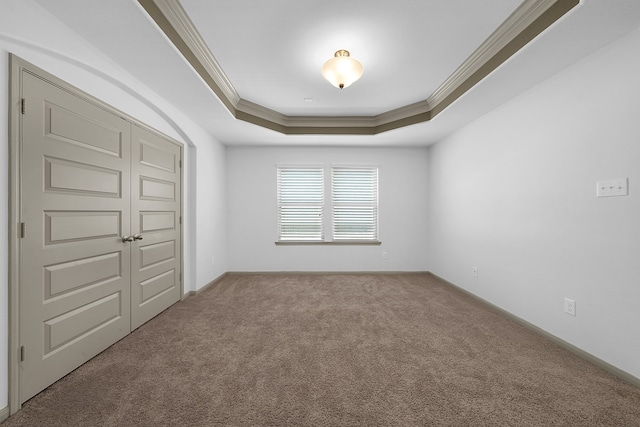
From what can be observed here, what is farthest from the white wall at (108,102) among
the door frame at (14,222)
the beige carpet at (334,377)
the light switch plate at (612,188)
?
the light switch plate at (612,188)

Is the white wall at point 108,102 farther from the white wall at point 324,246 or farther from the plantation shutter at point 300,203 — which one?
the plantation shutter at point 300,203

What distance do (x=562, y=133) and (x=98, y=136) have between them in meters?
4.16

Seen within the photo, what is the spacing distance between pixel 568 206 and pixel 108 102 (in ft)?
14.1

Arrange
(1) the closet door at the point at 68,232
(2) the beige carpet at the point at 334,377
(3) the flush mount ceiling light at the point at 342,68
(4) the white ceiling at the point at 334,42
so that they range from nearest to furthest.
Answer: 1. (2) the beige carpet at the point at 334,377
2. (1) the closet door at the point at 68,232
3. (4) the white ceiling at the point at 334,42
4. (3) the flush mount ceiling light at the point at 342,68

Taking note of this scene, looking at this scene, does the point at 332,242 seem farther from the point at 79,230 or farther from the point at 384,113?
the point at 79,230

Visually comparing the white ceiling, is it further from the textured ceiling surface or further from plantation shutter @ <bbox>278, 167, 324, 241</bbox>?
plantation shutter @ <bbox>278, 167, 324, 241</bbox>

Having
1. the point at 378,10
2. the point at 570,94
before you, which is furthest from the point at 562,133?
the point at 378,10

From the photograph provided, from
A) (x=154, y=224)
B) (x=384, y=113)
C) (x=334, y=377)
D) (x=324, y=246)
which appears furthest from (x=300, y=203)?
(x=334, y=377)

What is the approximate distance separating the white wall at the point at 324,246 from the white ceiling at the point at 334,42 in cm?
160

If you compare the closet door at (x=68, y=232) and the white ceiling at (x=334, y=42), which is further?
the white ceiling at (x=334, y=42)

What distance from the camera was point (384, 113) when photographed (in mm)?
4148

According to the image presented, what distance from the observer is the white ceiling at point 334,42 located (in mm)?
1822

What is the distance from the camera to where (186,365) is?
206 centimetres

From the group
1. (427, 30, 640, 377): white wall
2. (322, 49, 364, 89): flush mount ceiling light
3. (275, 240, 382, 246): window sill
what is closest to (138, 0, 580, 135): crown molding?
(427, 30, 640, 377): white wall
